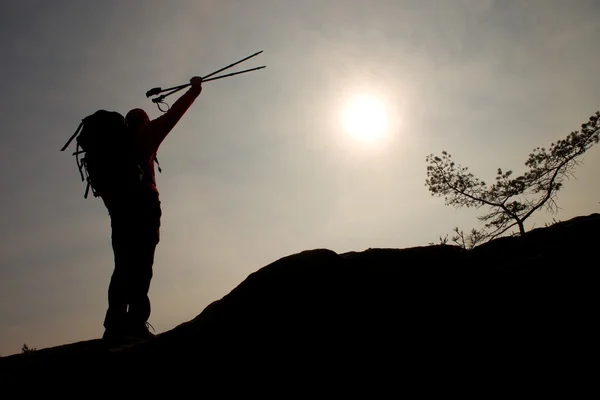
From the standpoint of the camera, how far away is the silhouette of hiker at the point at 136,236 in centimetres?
398

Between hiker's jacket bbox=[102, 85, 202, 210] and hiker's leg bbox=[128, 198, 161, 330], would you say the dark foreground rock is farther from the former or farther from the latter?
hiker's jacket bbox=[102, 85, 202, 210]

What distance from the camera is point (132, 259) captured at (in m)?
4.21

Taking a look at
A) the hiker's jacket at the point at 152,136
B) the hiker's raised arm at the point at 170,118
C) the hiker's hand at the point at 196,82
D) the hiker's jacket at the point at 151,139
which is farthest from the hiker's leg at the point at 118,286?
the hiker's hand at the point at 196,82

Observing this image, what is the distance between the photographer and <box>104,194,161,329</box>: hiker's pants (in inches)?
157

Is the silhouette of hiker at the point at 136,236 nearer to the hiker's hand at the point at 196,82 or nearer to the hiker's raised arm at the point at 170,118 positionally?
the hiker's raised arm at the point at 170,118

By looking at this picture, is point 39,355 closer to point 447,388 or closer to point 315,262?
point 315,262

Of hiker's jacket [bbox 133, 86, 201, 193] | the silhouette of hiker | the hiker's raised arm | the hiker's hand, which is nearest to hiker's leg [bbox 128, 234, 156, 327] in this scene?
the silhouette of hiker

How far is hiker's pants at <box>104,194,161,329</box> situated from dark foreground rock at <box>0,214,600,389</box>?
62cm

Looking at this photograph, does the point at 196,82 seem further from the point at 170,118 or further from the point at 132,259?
the point at 132,259

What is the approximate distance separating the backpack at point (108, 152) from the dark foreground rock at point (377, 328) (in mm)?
1677

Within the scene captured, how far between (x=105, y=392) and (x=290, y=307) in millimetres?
1381

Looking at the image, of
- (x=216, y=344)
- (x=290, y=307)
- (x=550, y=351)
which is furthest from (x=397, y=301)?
(x=216, y=344)

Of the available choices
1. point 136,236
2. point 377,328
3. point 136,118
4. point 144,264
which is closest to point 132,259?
point 144,264

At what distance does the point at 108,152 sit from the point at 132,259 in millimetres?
1181
